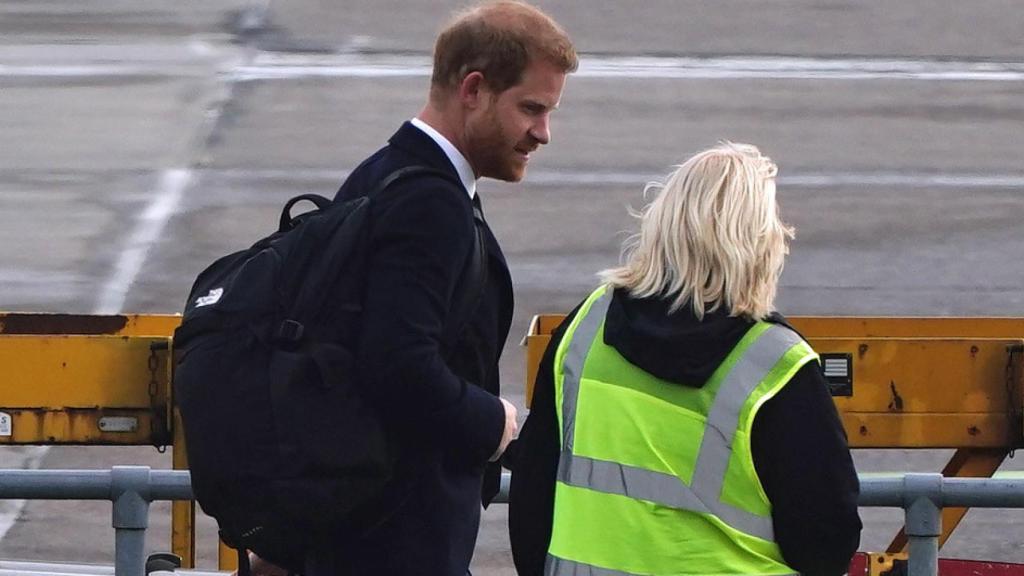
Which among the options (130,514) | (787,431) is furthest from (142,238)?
(787,431)

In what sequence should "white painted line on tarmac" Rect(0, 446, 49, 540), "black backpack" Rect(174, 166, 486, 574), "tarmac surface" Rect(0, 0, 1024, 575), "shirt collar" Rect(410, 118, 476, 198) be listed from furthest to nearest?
"tarmac surface" Rect(0, 0, 1024, 575)
"white painted line on tarmac" Rect(0, 446, 49, 540)
"shirt collar" Rect(410, 118, 476, 198)
"black backpack" Rect(174, 166, 486, 574)

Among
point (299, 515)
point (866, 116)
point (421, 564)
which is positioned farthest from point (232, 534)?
point (866, 116)

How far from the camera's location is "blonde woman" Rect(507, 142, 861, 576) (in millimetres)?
2990

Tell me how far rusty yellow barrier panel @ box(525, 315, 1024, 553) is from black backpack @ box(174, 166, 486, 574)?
214cm

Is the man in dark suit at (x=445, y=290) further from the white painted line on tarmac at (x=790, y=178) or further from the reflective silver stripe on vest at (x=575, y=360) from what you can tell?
the white painted line on tarmac at (x=790, y=178)

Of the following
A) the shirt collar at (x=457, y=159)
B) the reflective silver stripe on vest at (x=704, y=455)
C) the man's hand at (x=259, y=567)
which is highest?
the shirt collar at (x=457, y=159)

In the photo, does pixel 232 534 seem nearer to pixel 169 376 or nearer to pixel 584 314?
pixel 584 314

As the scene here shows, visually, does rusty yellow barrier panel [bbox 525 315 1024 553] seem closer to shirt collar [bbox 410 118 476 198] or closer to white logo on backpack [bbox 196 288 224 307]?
shirt collar [bbox 410 118 476 198]

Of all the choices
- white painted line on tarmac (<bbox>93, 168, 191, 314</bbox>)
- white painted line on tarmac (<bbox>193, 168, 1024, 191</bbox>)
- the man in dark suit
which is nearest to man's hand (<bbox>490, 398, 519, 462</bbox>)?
the man in dark suit

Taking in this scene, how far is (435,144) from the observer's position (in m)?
3.13

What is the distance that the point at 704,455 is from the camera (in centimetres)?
304

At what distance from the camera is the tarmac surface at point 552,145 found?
11445mm

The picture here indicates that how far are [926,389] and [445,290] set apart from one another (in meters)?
2.53

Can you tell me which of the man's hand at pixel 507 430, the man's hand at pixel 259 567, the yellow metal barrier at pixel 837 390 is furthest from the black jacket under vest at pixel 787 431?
the yellow metal barrier at pixel 837 390
